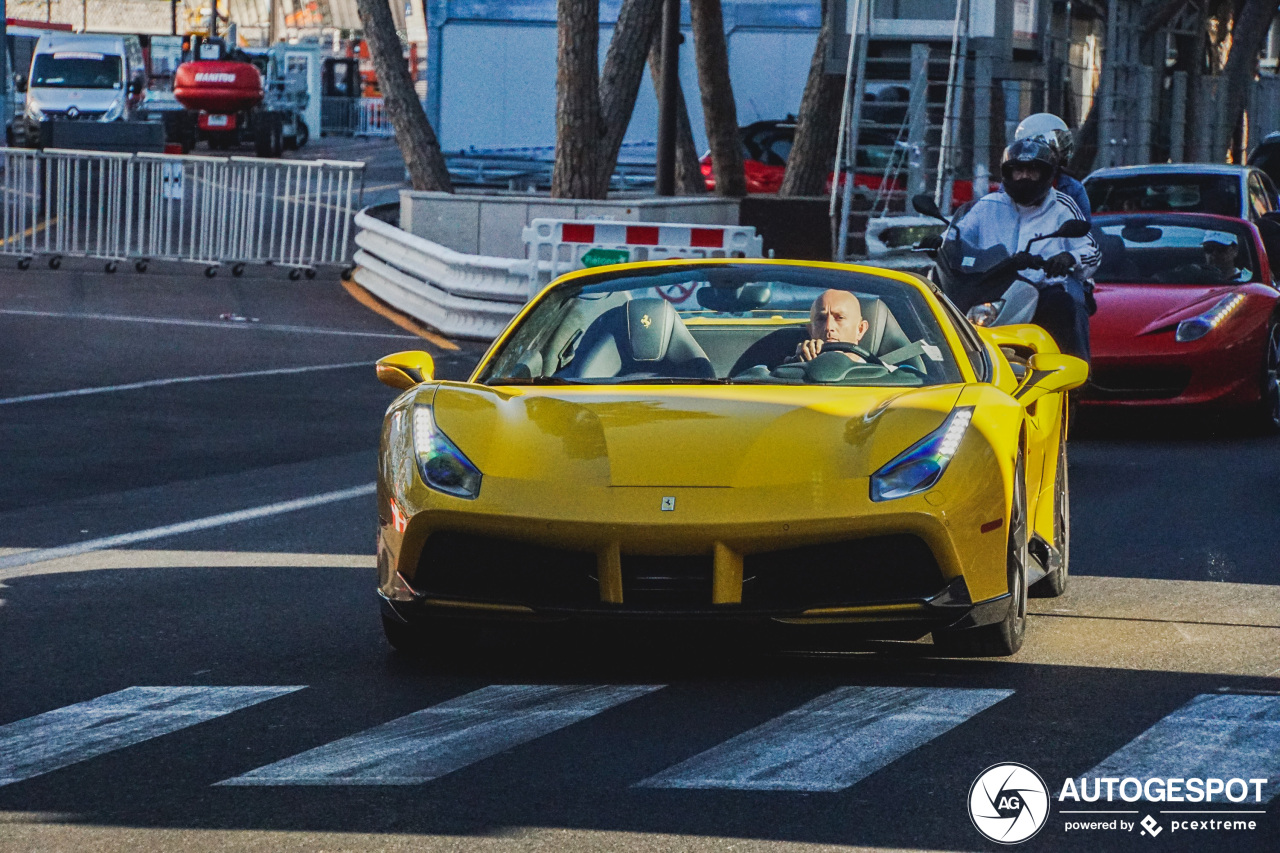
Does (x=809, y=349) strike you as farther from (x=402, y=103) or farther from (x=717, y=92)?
(x=717, y=92)

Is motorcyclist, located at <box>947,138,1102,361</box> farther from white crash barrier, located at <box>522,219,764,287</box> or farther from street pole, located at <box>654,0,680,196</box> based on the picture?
street pole, located at <box>654,0,680,196</box>

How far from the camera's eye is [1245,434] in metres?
13.3

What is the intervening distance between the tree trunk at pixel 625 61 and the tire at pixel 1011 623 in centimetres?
1497

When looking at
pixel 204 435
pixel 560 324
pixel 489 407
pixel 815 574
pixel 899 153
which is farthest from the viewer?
pixel 899 153

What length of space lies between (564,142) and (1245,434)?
29.0 feet

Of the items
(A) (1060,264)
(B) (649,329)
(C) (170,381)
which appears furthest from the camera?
(C) (170,381)

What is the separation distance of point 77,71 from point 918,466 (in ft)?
160

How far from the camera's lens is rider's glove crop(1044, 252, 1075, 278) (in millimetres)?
10156

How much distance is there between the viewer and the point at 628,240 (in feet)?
59.7

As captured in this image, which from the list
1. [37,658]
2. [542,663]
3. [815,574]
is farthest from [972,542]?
[37,658]

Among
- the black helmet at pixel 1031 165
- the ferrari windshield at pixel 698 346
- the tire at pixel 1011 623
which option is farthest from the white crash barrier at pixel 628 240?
the tire at pixel 1011 623

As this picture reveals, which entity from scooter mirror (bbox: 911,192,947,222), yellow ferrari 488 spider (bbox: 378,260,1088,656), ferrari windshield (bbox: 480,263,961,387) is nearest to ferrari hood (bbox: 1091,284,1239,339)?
scooter mirror (bbox: 911,192,947,222)

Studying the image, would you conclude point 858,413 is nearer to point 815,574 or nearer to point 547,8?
point 815,574

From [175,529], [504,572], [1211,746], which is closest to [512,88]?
[175,529]
